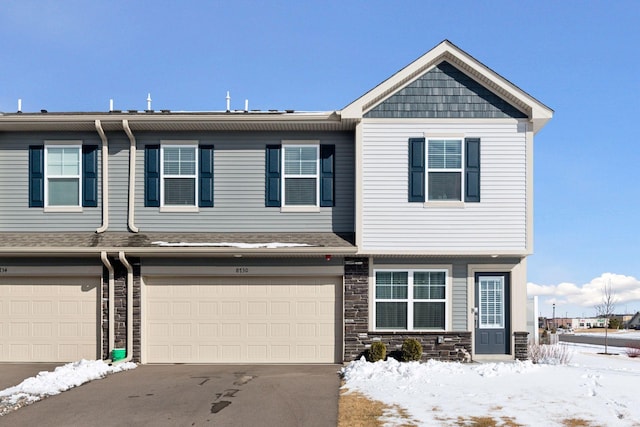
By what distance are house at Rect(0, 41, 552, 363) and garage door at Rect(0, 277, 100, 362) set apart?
0.12ft

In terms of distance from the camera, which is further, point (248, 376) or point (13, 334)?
point (13, 334)

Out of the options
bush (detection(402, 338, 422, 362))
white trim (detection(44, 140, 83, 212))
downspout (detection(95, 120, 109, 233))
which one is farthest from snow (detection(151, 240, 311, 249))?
bush (detection(402, 338, 422, 362))

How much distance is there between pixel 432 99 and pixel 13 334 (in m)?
12.2

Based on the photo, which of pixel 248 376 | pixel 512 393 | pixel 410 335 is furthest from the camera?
pixel 410 335

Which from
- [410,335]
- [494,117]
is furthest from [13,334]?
[494,117]

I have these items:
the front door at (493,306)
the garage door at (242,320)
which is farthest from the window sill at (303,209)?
the front door at (493,306)

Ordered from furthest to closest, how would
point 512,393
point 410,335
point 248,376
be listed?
point 410,335 → point 248,376 → point 512,393

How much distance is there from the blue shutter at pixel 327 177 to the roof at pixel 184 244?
0.90m

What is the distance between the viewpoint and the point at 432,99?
14.1m

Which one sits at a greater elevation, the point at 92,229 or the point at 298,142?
the point at 298,142

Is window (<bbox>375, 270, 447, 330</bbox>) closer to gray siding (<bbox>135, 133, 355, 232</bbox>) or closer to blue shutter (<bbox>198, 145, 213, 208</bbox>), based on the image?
gray siding (<bbox>135, 133, 355, 232</bbox>)

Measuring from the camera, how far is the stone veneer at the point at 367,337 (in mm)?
13953

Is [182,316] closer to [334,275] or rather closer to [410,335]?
[334,275]

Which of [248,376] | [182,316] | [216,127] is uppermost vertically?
[216,127]
